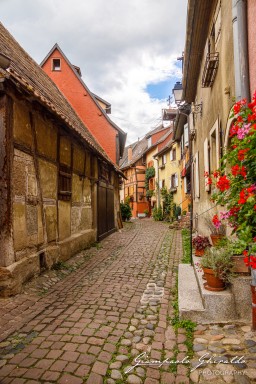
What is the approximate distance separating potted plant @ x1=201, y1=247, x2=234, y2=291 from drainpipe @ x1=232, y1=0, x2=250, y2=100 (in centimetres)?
221

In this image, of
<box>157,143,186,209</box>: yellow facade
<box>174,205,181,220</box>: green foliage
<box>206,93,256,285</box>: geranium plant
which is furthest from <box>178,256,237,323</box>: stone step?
<box>174,205,181,220</box>: green foliage

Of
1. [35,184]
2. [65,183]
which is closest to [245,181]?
[35,184]

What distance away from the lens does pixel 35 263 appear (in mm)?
5301

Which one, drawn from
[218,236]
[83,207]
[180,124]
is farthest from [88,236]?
[180,124]

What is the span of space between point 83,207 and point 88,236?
1.03m

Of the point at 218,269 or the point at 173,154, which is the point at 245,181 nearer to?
the point at 218,269

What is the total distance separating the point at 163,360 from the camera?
278 centimetres

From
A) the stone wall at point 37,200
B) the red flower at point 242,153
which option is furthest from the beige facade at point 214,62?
the stone wall at point 37,200

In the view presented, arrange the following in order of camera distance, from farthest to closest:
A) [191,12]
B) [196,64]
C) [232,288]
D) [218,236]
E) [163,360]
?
[196,64]
[191,12]
[218,236]
[232,288]
[163,360]

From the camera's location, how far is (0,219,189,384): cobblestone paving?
257cm

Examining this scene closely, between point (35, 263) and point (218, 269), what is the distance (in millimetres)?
3444

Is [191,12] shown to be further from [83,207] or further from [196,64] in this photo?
[83,207]

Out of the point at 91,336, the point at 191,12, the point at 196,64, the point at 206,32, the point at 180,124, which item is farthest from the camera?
the point at 180,124

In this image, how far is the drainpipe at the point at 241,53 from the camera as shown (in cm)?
386
